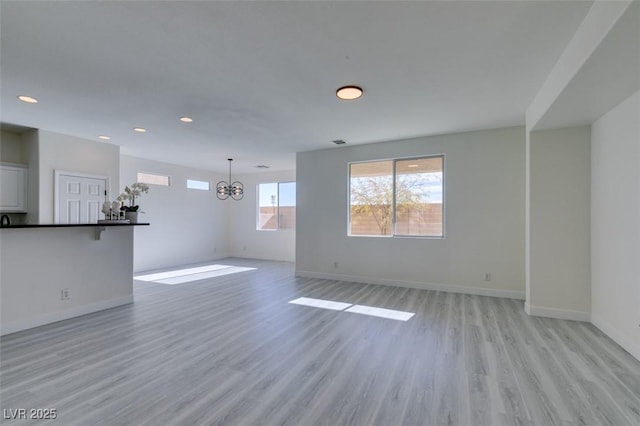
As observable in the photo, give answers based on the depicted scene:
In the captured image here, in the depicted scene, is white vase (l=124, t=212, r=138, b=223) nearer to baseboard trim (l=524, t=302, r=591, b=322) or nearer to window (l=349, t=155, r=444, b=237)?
window (l=349, t=155, r=444, b=237)

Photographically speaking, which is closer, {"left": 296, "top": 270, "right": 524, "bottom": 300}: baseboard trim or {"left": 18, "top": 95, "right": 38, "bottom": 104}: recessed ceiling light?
{"left": 18, "top": 95, "right": 38, "bottom": 104}: recessed ceiling light

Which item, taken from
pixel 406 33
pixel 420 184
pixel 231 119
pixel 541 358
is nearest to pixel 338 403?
pixel 541 358

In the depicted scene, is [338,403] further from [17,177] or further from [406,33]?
[17,177]

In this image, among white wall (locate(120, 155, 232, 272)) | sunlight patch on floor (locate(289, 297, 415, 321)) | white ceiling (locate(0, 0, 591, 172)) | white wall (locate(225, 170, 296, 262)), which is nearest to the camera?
white ceiling (locate(0, 0, 591, 172))

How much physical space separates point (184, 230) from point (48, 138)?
367 centimetres

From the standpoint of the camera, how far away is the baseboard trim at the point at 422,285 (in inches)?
173

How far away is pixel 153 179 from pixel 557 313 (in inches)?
330

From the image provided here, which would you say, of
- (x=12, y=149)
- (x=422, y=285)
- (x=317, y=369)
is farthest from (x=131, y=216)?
(x=422, y=285)

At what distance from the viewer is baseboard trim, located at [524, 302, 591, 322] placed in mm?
3385

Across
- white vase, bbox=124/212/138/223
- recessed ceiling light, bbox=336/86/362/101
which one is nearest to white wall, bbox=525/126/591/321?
recessed ceiling light, bbox=336/86/362/101

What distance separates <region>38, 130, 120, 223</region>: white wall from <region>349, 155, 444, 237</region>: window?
4.85 meters

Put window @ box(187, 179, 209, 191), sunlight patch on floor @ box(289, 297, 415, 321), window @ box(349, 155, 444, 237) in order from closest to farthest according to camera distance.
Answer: sunlight patch on floor @ box(289, 297, 415, 321) → window @ box(349, 155, 444, 237) → window @ box(187, 179, 209, 191)

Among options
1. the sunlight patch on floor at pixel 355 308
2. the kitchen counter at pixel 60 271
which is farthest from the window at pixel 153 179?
the sunlight patch on floor at pixel 355 308

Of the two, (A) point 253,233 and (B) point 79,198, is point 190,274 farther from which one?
(A) point 253,233
